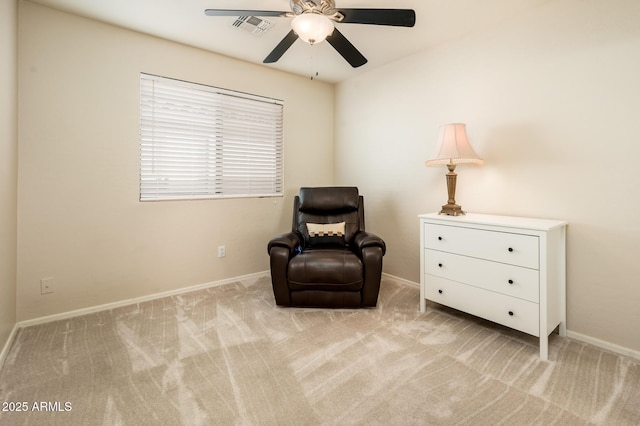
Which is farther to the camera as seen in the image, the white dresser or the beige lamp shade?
the beige lamp shade

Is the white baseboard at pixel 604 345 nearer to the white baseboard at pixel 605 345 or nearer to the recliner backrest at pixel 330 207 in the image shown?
the white baseboard at pixel 605 345

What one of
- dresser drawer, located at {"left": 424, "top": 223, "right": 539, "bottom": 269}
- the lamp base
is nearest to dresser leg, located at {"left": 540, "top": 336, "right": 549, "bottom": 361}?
dresser drawer, located at {"left": 424, "top": 223, "right": 539, "bottom": 269}

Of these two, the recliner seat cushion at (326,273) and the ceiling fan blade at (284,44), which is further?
the recliner seat cushion at (326,273)

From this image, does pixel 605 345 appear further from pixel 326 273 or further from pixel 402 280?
pixel 326 273

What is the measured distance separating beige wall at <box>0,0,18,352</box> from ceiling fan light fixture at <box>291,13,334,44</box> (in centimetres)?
175

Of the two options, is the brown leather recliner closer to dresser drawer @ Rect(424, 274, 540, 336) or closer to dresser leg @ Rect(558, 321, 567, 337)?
dresser drawer @ Rect(424, 274, 540, 336)

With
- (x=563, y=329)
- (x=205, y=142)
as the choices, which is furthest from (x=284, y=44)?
(x=563, y=329)

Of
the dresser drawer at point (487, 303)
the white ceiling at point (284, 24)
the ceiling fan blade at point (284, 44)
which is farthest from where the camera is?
the white ceiling at point (284, 24)

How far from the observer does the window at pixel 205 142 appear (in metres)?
2.73

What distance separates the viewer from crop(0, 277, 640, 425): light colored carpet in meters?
1.36

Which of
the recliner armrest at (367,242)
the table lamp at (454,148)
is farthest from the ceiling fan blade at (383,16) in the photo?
the recliner armrest at (367,242)

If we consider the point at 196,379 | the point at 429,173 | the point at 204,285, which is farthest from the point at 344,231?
the point at 196,379

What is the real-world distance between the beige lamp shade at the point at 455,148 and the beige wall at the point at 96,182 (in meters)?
2.14

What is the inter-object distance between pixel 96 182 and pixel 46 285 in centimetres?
87
